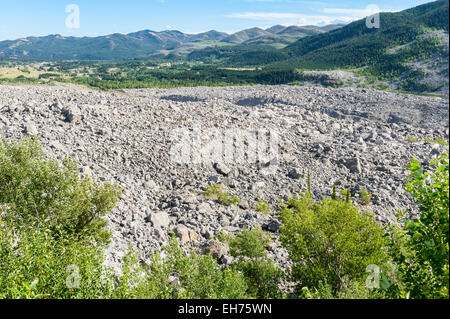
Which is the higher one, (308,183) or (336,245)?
(336,245)

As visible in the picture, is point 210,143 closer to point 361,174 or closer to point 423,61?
point 361,174

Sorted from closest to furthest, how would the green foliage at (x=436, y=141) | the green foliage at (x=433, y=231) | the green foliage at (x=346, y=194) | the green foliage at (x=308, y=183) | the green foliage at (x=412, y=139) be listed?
1. the green foliage at (x=433, y=231)
2. the green foliage at (x=346, y=194)
3. the green foliage at (x=308, y=183)
4. the green foliage at (x=412, y=139)
5. the green foliage at (x=436, y=141)

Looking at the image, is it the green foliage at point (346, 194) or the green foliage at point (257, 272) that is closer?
the green foliage at point (257, 272)

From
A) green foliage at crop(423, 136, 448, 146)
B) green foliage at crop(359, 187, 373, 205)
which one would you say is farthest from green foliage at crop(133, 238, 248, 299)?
green foliage at crop(423, 136, 448, 146)

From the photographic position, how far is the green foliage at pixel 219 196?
75.9ft

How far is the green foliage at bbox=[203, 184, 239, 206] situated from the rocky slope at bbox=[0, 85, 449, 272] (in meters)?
0.59

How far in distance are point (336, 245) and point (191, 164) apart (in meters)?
15.7

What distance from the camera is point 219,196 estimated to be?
2325 cm

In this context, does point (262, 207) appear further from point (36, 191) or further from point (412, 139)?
point (412, 139)

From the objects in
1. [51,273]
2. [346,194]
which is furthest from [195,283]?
[346,194]

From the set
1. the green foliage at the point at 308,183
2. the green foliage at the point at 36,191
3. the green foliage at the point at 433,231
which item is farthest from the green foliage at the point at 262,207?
the green foliage at the point at 433,231

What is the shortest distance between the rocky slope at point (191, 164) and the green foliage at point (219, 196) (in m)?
0.59

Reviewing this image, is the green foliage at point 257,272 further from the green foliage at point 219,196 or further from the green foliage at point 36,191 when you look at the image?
the green foliage at point 219,196
